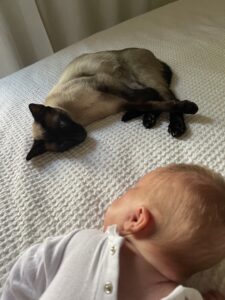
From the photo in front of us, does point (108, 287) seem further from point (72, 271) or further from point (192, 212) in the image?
point (192, 212)

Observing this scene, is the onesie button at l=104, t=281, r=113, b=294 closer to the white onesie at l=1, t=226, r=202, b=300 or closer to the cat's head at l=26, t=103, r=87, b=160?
the white onesie at l=1, t=226, r=202, b=300

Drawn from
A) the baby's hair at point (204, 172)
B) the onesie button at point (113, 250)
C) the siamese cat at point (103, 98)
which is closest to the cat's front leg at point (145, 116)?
the siamese cat at point (103, 98)

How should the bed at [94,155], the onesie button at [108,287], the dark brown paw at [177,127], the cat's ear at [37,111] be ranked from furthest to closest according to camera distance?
the cat's ear at [37,111] → the dark brown paw at [177,127] → the bed at [94,155] → the onesie button at [108,287]

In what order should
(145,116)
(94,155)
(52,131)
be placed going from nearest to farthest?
(94,155) < (145,116) < (52,131)

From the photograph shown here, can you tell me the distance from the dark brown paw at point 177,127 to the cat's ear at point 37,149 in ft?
1.19

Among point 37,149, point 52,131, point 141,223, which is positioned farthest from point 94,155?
point 141,223

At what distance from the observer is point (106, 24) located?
224cm

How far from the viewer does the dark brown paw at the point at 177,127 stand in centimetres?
100

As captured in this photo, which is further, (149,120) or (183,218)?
(149,120)

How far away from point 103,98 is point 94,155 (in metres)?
0.39

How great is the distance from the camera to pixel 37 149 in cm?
104

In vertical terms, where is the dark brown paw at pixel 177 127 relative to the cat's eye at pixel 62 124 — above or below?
below

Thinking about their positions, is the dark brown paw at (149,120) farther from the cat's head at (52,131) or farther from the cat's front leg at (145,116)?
the cat's head at (52,131)

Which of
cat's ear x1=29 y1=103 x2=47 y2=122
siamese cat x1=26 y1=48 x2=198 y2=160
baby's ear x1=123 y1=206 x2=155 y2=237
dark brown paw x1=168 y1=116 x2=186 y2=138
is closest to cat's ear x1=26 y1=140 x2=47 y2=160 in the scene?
siamese cat x1=26 y1=48 x2=198 y2=160
